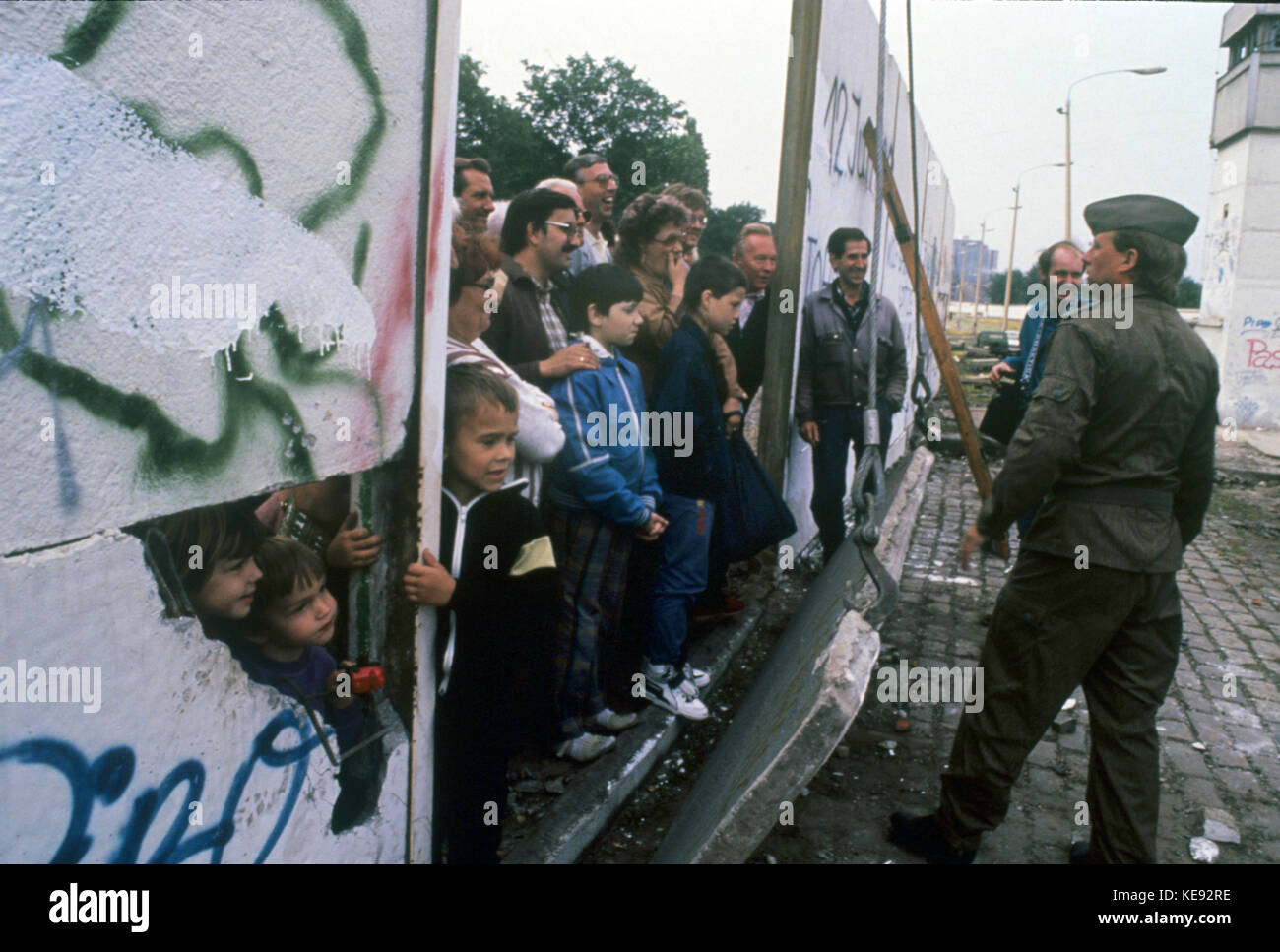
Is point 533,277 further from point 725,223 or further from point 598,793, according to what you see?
point 725,223

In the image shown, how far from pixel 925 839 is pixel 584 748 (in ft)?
3.91

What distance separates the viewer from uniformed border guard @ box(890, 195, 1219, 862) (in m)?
2.78

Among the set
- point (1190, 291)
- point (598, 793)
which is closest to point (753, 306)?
point (598, 793)

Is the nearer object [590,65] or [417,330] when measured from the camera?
[417,330]

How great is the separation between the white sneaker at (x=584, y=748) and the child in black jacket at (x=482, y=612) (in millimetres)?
849

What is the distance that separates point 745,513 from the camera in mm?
4492

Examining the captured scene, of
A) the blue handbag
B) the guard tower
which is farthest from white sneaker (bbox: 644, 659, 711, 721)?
the guard tower

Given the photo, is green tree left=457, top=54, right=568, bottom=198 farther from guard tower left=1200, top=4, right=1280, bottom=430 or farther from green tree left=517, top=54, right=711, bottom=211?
guard tower left=1200, top=4, right=1280, bottom=430
